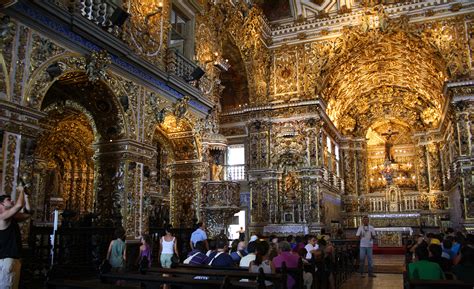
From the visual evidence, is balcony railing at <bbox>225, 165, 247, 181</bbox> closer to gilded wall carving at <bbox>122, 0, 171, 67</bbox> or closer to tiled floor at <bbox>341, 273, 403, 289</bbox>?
tiled floor at <bbox>341, 273, 403, 289</bbox>

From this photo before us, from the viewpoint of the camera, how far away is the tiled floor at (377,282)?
1072cm

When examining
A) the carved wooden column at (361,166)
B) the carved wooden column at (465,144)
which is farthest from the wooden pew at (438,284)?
the carved wooden column at (361,166)

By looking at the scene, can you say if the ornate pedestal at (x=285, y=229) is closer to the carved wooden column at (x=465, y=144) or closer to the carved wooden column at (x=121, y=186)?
the carved wooden column at (x=465, y=144)

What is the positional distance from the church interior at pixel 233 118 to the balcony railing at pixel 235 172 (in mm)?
84

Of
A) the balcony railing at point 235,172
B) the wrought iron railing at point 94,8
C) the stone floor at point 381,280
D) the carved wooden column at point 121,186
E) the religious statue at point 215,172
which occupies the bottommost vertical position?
the stone floor at point 381,280

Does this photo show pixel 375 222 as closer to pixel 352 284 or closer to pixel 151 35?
pixel 352 284

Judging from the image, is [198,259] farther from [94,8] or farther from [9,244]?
[94,8]

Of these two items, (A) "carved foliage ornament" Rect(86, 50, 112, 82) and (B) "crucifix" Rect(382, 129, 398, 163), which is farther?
(B) "crucifix" Rect(382, 129, 398, 163)

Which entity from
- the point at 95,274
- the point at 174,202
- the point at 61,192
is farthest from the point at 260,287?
the point at 61,192

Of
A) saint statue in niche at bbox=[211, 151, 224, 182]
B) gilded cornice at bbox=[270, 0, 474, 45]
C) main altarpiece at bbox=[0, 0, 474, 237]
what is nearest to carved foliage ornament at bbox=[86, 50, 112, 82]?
main altarpiece at bbox=[0, 0, 474, 237]

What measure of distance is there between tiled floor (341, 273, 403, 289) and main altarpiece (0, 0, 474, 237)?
4424 mm

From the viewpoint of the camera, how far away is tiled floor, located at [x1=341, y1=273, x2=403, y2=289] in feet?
35.2

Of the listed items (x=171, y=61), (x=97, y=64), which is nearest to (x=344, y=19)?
(x=171, y=61)

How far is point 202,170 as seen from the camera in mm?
15000
